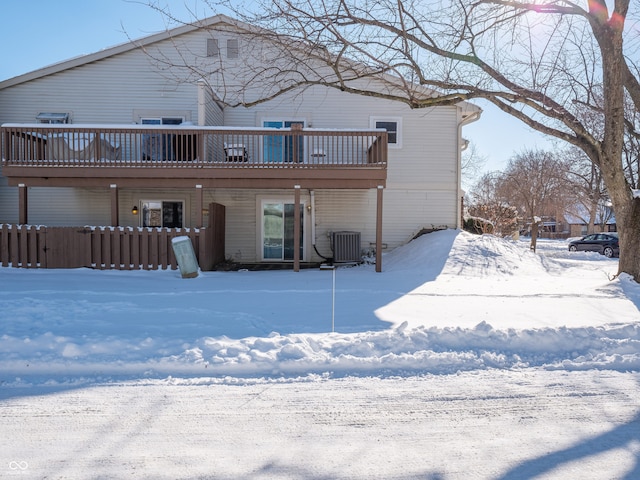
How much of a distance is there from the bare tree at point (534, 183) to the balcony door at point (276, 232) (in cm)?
1732

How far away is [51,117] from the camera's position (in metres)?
13.8

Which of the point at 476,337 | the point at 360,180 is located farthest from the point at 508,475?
the point at 360,180

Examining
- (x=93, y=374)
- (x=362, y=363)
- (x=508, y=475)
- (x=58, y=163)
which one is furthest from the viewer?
(x=58, y=163)

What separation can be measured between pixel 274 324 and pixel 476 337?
258 cm

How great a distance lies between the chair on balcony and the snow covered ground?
519cm

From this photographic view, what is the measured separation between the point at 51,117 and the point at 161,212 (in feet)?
15.1

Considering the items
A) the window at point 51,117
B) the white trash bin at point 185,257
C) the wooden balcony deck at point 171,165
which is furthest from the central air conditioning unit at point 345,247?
the window at point 51,117

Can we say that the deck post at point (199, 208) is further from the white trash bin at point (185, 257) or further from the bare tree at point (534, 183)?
the bare tree at point (534, 183)

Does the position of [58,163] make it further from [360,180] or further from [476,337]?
[476,337]

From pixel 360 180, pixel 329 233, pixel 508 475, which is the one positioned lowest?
pixel 508 475

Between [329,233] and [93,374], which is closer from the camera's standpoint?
[93,374]

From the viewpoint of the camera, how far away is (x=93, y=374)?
4043mm

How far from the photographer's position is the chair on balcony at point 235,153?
11.5m

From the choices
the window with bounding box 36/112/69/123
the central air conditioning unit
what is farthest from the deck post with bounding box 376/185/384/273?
the window with bounding box 36/112/69/123
